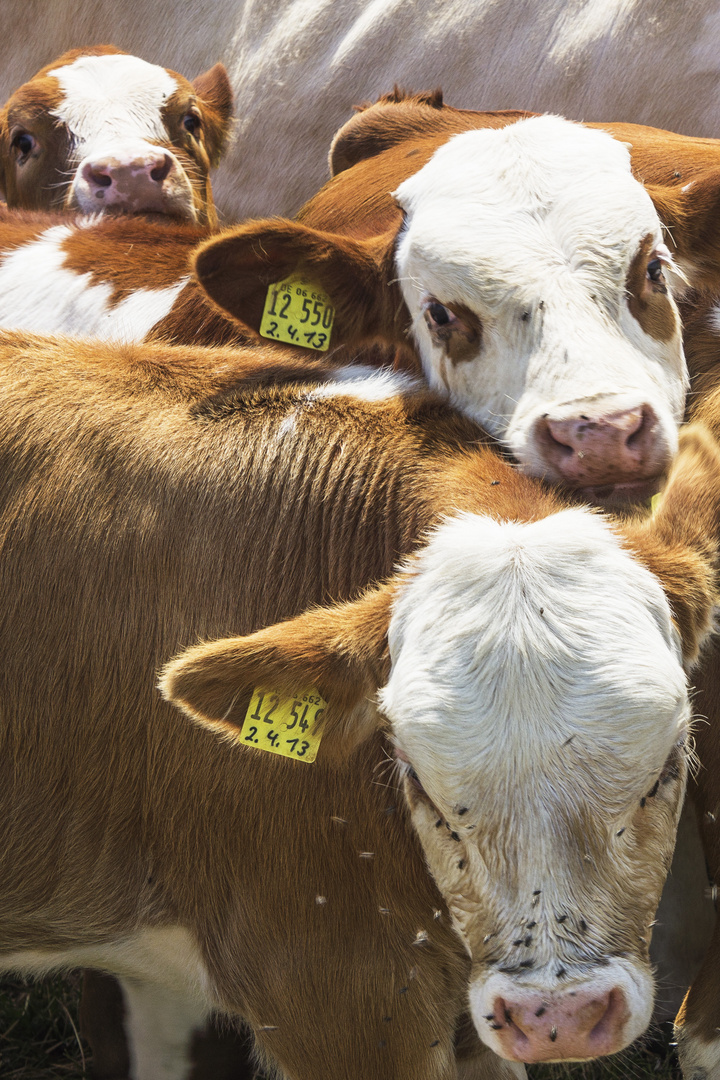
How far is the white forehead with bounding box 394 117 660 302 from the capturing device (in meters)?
3.01

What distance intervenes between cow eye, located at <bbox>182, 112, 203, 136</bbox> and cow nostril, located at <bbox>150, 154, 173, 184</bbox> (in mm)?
648

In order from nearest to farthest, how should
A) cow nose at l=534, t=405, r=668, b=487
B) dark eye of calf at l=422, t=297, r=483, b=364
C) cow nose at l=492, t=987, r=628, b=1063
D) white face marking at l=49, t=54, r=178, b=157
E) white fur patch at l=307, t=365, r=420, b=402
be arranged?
cow nose at l=492, t=987, r=628, b=1063
cow nose at l=534, t=405, r=668, b=487
white fur patch at l=307, t=365, r=420, b=402
dark eye of calf at l=422, t=297, r=483, b=364
white face marking at l=49, t=54, r=178, b=157

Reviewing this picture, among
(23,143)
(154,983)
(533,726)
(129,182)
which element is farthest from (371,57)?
(533,726)

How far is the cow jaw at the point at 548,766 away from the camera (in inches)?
83.0

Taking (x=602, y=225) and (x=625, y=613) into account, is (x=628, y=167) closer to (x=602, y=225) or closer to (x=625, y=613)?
(x=602, y=225)

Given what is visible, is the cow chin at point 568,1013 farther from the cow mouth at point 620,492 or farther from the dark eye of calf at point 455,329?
the dark eye of calf at point 455,329

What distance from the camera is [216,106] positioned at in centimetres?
594

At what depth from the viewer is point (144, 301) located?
157 inches

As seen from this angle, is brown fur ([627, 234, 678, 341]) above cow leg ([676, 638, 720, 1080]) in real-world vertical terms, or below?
above

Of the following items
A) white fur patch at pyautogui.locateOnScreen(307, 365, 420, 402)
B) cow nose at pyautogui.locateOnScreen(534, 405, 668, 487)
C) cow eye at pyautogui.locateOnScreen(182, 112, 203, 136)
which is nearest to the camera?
cow nose at pyautogui.locateOnScreen(534, 405, 668, 487)

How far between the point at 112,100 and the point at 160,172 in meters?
0.61

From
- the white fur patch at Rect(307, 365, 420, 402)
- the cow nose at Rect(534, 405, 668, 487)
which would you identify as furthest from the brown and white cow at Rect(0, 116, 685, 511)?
the white fur patch at Rect(307, 365, 420, 402)

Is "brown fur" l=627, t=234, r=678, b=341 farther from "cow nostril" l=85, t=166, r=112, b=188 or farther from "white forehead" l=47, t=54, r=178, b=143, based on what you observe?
"white forehead" l=47, t=54, r=178, b=143

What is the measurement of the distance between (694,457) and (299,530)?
946 mm
